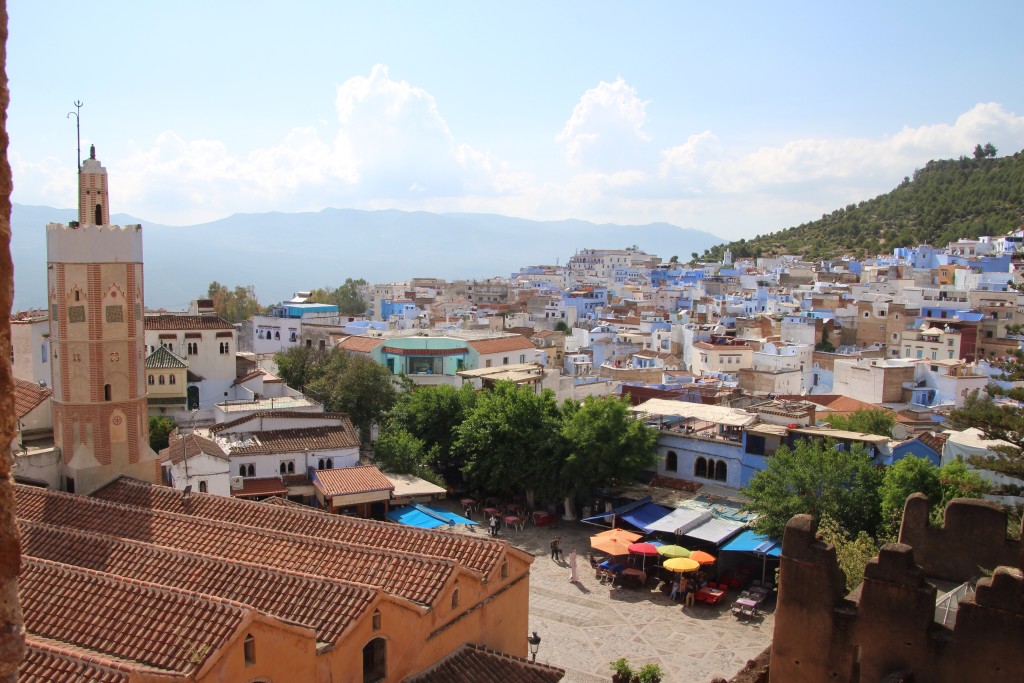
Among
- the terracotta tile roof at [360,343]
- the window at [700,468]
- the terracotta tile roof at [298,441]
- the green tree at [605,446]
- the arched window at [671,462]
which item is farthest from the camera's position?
the terracotta tile roof at [360,343]

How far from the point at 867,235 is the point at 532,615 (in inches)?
3812

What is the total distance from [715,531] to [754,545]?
1.31m

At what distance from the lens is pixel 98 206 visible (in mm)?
17938

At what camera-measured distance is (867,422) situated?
88.9ft

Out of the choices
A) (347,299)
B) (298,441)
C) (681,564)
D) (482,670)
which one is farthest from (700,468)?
(347,299)

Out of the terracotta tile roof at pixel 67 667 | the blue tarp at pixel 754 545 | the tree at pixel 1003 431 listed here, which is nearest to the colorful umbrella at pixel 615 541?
the blue tarp at pixel 754 545

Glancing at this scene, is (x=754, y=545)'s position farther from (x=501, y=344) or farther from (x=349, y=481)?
(x=501, y=344)

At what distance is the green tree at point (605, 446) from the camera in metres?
24.7

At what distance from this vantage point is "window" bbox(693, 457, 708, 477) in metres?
25.3

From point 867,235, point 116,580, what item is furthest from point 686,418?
point 867,235

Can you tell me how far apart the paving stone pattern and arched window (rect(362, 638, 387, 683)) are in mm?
6334

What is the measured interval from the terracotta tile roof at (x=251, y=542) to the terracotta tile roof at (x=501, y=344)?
2585 cm

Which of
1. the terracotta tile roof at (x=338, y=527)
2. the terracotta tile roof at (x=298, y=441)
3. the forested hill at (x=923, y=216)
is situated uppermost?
the forested hill at (x=923, y=216)

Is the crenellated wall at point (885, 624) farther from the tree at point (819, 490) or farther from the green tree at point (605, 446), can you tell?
the green tree at point (605, 446)
